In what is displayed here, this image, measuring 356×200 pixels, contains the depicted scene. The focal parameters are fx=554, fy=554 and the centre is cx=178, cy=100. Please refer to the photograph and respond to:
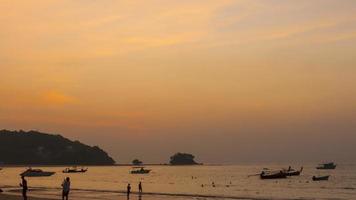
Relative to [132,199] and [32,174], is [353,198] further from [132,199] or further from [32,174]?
[32,174]

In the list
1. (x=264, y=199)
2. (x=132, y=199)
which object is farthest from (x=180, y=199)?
(x=264, y=199)

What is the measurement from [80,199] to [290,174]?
99679 mm

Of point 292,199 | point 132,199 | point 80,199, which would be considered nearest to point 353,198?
point 292,199

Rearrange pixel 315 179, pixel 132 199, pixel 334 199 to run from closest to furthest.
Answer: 1. pixel 132 199
2. pixel 334 199
3. pixel 315 179

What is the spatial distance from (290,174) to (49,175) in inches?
2830

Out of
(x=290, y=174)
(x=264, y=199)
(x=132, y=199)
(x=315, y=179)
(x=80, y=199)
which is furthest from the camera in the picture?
(x=290, y=174)

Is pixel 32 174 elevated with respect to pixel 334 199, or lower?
elevated

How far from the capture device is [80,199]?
5725 cm

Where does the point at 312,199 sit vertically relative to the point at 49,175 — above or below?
below

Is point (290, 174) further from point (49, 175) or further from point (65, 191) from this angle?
point (65, 191)

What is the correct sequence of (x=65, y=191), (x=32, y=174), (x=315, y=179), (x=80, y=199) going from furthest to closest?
(x=32, y=174), (x=315, y=179), (x=80, y=199), (x=65, y=191)

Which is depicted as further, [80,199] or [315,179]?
[315,179]

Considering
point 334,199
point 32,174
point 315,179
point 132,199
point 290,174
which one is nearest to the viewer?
point 132,199

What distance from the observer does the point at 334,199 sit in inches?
2790
